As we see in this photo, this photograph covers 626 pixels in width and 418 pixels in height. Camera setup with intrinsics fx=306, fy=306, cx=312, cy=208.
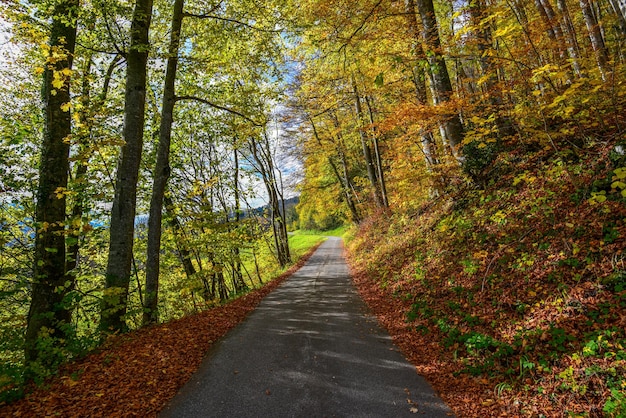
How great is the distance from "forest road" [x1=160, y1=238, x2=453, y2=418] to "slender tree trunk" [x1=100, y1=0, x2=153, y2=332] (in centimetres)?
229

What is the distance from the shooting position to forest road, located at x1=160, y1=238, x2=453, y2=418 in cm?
373

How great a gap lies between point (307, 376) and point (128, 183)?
5209 mm

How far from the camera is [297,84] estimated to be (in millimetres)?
18828

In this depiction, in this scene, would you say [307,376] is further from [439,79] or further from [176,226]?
[176,226]

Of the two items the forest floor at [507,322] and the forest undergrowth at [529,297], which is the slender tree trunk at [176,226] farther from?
the forest undergrowth at [529,297]

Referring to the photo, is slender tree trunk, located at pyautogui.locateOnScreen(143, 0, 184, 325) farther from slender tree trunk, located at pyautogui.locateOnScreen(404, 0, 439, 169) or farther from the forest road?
slender tree trunk, located at pyautogui.locateOnScreen(404, 0, 439, 169)

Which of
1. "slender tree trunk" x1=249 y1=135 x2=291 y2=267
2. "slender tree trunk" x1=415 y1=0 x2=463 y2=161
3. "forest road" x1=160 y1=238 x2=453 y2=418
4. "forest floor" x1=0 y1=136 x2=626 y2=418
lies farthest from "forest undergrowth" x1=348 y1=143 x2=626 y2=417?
"slender tree trunk" x1=249 y1=135 x2=291 y2=267

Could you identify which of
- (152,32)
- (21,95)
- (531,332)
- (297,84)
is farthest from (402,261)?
(297,84)

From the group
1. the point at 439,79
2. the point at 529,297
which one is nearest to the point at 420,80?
the point at 439,79

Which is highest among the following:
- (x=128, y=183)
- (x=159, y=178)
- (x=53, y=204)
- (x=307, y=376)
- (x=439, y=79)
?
(x=439, y=79)

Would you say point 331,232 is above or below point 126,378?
above

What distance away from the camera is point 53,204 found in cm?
571

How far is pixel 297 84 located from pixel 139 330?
16270 millimetres

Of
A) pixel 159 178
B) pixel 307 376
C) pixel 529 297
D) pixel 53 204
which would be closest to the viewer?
pixel 307 376
